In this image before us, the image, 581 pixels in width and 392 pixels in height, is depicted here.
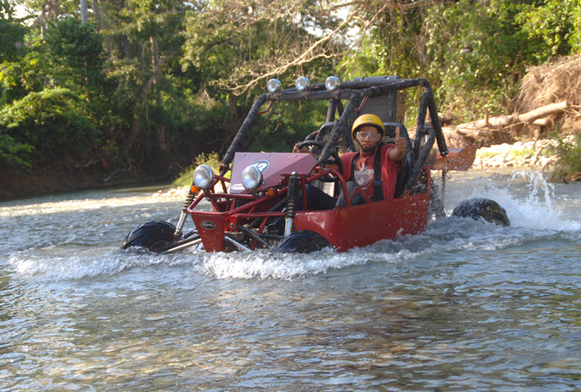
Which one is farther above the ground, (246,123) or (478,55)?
(478,55)

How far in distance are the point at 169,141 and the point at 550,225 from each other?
2414 centimetres

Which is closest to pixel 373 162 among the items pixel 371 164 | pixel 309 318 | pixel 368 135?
pixel 371 164

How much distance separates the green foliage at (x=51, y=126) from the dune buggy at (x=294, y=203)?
16.6 m

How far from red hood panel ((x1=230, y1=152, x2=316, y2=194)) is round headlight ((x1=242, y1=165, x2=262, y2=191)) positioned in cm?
14

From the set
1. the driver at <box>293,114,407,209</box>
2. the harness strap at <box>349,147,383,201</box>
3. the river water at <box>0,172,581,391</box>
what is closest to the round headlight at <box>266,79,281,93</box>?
the driver at <box>293,114,407,209</box>

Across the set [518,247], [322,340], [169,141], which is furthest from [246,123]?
[169,141]

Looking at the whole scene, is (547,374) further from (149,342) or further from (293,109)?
(293,109)

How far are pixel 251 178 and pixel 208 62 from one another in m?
21.4

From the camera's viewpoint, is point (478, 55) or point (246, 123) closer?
point (246, 123)

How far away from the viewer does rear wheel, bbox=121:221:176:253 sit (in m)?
6.19

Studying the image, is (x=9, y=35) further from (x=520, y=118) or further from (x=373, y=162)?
(x=373, y=162)

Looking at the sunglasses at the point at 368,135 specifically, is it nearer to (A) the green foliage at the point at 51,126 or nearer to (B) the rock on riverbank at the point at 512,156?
(B) the rock on riverbank at the point at 512,156

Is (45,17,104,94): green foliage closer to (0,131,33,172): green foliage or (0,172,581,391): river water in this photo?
(0,131,33,172): green foliage

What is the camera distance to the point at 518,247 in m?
6.18
